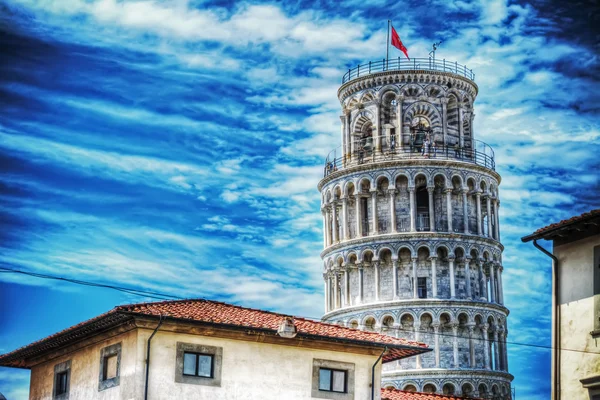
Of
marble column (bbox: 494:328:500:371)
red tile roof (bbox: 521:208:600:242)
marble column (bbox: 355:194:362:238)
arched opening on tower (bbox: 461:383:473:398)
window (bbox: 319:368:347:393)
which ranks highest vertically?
marble column (bbox: 355:194:362:238)

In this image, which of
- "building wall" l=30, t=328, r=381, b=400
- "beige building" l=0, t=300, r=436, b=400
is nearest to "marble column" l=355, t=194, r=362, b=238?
"beige building" l=0, t=300, r=436, b=400

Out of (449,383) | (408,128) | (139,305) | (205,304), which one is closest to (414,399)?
(205,304)

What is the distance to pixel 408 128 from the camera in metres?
104

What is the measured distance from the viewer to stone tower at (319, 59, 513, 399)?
98.9 m

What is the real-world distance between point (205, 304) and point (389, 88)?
63.8m

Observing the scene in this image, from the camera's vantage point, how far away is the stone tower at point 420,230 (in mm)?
98938

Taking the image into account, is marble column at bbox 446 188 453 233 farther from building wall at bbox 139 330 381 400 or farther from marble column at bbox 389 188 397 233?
building wall at bbox 139 330 381 400

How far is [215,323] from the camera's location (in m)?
40.0

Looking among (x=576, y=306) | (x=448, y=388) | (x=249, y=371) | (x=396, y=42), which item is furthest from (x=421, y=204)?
(x=576, y=306)

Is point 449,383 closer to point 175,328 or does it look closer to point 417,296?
point 417,296

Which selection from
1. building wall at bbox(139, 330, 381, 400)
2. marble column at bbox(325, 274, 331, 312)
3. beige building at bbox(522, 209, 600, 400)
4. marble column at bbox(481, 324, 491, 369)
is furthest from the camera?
marble column at bbox(325, 274, 331, 312)

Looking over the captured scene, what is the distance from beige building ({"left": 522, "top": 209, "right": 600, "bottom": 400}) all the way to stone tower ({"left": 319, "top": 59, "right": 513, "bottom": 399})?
187 feet

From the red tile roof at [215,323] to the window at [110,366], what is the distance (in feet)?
2.69

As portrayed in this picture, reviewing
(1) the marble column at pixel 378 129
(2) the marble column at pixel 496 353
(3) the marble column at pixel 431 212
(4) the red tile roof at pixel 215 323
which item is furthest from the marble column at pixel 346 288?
(4) the red tile roof at pixel 215 323
